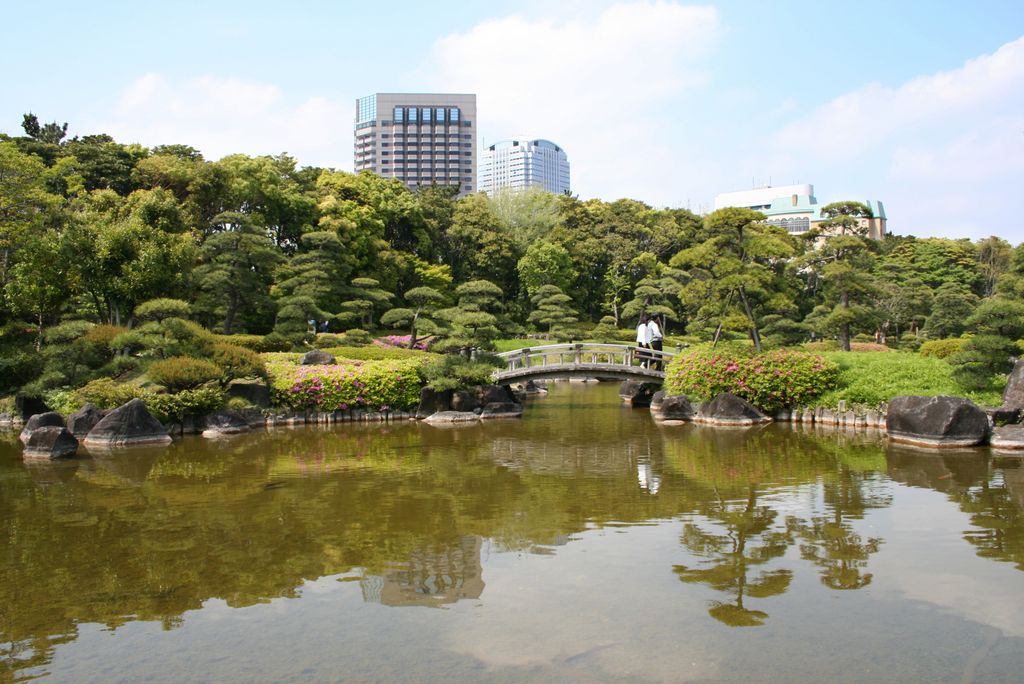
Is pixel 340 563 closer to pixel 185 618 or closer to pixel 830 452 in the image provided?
pixel 185 618

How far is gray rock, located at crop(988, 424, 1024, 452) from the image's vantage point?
13844 millimetres

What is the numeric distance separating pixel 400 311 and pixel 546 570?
1690 cm

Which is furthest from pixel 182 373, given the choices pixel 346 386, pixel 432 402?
pixel 432 402

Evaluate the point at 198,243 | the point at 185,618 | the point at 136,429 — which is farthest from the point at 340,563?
the point at 198,243

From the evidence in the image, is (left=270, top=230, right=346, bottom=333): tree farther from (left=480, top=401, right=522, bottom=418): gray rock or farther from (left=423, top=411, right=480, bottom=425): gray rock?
(left=480, top=401, right=522, bottom=418): gray rock

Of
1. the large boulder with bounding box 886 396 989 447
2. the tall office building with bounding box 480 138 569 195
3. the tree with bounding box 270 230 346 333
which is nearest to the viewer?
the large boulder with bounding box 886 396 989 447

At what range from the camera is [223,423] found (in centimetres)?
1805

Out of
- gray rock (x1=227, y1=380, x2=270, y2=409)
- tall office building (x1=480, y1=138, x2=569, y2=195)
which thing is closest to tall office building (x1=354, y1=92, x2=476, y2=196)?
tall office building (x1=480, y1=138, x2=569, y2=195)

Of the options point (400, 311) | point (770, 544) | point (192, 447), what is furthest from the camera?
point (400, 311)

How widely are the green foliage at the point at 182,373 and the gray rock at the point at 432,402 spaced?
5160 millimetres

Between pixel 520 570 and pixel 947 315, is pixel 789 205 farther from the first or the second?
pixel 520 570

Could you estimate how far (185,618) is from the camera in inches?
261

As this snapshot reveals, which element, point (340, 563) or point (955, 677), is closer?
point (955, 677)

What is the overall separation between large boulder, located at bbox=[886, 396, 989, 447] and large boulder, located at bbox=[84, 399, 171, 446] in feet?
50.5
